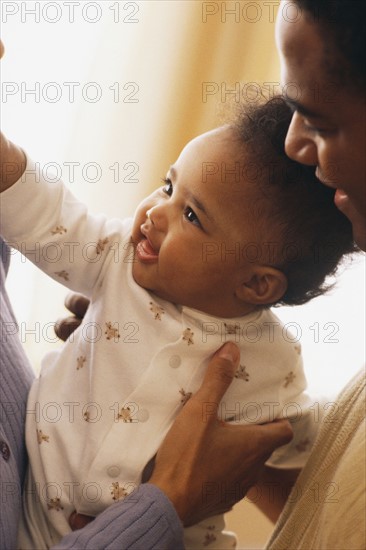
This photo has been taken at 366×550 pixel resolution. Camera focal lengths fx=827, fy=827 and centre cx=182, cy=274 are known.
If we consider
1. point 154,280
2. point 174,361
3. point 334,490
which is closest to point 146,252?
point 154,280

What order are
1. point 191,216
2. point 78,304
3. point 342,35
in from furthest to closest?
point 78,304
point 191,216
point 342,35

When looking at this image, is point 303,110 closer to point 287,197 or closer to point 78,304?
point 287,197

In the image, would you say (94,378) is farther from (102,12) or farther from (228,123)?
(102,12)

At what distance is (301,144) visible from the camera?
90 cm

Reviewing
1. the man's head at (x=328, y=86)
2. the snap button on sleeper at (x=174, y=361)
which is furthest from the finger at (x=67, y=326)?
the man's head at (x=328, y=86)

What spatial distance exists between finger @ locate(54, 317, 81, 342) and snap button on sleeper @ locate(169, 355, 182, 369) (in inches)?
9.2

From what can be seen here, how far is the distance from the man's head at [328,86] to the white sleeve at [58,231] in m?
0.33

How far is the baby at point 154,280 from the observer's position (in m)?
1.08

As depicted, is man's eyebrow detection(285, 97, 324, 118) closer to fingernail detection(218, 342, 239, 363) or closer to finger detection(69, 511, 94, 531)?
fingernail detection(218, 342, 239, 363)

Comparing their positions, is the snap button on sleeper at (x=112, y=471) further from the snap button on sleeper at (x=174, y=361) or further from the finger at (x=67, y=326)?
the finger at (x=67, y=326)

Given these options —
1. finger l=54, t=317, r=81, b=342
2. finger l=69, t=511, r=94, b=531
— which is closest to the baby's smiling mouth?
finger l=54, t=317, r=81, b=342

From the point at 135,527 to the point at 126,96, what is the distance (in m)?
1.19

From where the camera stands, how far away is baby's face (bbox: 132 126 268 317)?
109cm

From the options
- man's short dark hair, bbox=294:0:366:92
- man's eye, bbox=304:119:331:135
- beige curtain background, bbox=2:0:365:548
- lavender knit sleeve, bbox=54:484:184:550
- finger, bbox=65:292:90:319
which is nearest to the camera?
man's short dark hair, bbox=294:0:366:92
